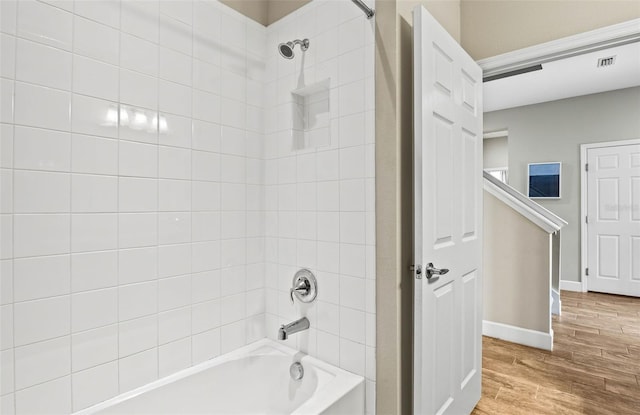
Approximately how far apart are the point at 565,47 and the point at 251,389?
94.8 inches

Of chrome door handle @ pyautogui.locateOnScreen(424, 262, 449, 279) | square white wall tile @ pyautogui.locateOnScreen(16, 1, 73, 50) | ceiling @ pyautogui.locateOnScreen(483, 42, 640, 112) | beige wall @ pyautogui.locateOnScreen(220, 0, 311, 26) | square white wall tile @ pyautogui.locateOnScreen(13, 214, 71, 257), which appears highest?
ceiling @ pyautogui.locateOnScreen(483, 42, 640, 112)

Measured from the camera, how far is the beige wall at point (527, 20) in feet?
5.35

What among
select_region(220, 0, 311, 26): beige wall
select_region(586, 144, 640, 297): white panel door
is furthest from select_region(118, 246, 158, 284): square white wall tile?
select_region(586, 144, 640, 297): white panel door

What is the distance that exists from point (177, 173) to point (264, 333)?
107 cm

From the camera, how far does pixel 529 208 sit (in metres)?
2.86

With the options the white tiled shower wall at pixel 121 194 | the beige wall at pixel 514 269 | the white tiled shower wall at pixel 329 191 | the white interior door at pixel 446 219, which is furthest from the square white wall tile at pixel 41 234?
the beige wall at pixel 514 269

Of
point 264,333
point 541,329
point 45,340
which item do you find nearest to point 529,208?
point 541,329

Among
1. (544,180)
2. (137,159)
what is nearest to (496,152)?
(544,180)

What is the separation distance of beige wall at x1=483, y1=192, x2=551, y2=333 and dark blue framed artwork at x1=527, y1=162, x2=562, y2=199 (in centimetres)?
263

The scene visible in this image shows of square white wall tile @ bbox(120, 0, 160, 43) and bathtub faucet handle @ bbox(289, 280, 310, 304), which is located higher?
square white wall tile @ bbox(120, 0, 160, 43)

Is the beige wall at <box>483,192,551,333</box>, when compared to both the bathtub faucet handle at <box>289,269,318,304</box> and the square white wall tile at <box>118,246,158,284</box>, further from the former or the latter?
the square white wall tile at <box>118,246,158,284</box>

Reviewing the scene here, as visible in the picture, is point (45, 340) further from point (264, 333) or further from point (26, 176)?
point (264, 333)

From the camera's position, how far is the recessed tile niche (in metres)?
1.87

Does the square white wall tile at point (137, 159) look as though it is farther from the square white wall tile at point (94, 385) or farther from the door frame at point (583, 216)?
the door frame at point (583, 216)
